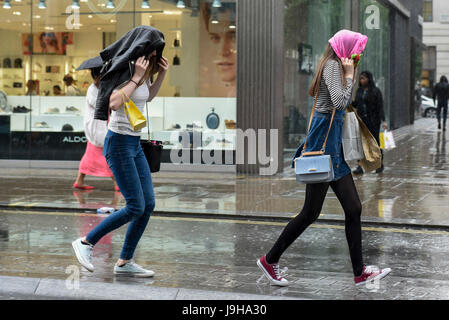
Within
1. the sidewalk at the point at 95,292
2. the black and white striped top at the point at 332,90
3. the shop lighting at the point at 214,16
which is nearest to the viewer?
the sidewalk at the point at 95,292

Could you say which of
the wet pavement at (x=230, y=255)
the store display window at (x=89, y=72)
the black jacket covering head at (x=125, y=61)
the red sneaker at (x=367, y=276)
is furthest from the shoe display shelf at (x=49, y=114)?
the red sneaker at (x=367, y=276)

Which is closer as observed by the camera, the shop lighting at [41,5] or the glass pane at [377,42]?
the shop lighting at [41,5]

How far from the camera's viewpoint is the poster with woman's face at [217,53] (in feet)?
48.5

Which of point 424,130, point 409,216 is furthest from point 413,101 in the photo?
point 409,216

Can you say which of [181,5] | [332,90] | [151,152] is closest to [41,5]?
[181,5]

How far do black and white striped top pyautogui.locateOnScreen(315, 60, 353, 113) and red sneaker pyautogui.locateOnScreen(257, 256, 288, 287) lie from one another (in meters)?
1.22

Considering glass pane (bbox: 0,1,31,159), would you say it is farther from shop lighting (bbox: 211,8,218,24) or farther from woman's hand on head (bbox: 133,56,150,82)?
woman's hand on head (bbox: 133,56,150,82)

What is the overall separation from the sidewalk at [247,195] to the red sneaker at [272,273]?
333 centimetres

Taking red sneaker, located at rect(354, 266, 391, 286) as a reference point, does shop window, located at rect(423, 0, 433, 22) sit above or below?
above

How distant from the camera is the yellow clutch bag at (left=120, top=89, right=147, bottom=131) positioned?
19.4 feet

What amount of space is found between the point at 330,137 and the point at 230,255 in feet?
6.31

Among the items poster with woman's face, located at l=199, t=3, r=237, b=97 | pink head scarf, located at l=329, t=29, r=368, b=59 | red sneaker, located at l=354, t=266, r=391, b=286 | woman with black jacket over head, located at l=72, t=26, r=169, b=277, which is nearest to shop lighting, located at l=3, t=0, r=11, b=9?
poster with woman's face, located at l=199, t=3, r=237, b=97

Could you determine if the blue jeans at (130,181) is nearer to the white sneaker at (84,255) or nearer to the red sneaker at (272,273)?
the white sneaker at (84,255)
